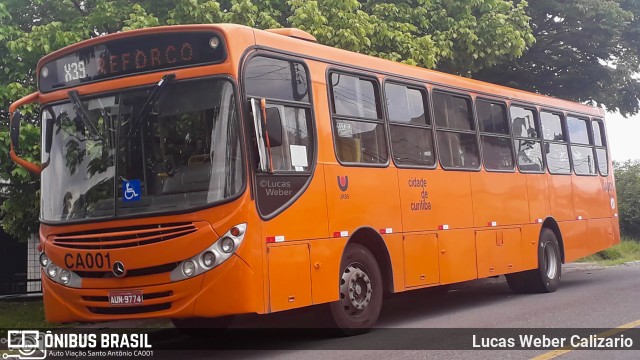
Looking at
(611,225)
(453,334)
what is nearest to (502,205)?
(453,334)

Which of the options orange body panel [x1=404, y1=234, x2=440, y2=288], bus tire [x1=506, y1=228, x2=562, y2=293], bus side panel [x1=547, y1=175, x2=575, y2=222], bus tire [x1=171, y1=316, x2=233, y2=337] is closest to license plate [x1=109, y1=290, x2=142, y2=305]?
bus tire [x1=171, y1=316, x2=233, y2=337]

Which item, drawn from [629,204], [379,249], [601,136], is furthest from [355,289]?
[629,204]

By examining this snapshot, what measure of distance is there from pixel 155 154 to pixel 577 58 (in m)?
16.1

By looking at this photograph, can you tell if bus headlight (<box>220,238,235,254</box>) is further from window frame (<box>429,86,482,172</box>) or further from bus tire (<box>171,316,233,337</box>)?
window frame (<box>429,86,482,172</box>)

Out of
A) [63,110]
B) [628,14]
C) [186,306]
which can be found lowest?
[186,306]

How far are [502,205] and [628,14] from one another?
926 cm

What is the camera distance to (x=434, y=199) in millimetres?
11250

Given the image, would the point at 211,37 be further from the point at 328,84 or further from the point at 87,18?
the point at 87,18

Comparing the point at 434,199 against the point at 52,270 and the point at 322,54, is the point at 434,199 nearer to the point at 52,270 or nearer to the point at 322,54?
the point at 322,54

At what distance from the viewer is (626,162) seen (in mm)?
31062

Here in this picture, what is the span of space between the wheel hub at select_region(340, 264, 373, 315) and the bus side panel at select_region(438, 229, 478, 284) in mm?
1772

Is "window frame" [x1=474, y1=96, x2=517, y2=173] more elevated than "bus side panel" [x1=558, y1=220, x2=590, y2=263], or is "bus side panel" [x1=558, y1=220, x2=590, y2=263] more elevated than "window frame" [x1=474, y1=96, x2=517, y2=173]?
"window frame" [x1=474, y1=96, x2=517, y2=173]

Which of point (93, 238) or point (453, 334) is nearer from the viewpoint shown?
point (93, 238)

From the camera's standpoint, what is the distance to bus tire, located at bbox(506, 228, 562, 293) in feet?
46.4
